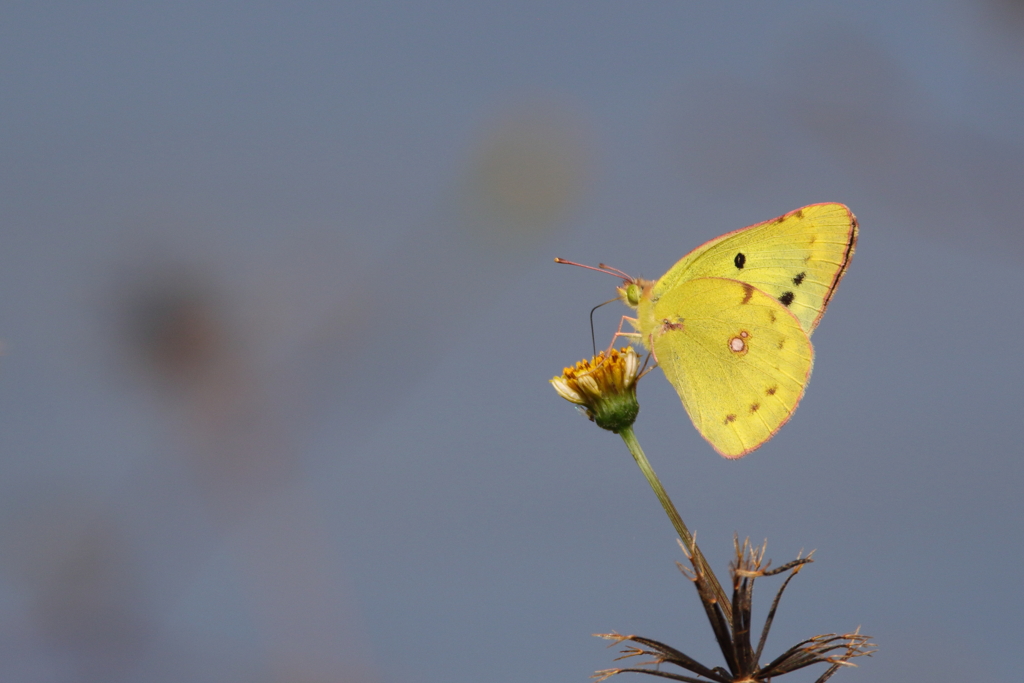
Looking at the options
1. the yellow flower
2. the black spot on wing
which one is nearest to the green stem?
the yellow flower

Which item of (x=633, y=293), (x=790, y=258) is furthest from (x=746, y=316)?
(x=633, y=293)

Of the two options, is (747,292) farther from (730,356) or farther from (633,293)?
(633,293)

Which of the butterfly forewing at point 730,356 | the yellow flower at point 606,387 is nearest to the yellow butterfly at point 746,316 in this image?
the butterfly forewing at point 730,356

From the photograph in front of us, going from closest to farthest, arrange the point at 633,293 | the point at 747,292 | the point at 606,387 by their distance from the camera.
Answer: the point at 606,387, the point at 747,292, the point at 633,293

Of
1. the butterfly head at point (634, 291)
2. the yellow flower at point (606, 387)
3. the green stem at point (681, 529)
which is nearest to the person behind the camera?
the green stem at point (681, 529)

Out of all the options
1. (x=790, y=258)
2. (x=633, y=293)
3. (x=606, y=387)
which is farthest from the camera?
(x=633, y=293)

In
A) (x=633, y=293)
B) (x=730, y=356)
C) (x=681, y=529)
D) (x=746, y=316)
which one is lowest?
(x=681, y=529)

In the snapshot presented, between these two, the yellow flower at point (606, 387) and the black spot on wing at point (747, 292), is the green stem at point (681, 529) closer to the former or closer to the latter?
the yellow flower at point (606, 387)
